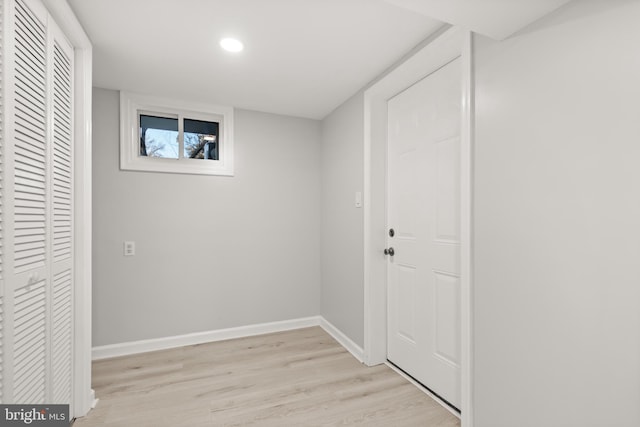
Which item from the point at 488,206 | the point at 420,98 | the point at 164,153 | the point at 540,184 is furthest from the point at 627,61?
the point at 164,153

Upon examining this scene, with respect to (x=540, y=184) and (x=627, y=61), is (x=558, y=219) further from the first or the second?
(x=627, y=61)

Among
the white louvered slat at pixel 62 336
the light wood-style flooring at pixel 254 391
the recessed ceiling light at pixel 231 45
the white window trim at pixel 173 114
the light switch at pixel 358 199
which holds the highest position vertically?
the recessed ceiling light at pixel 231 45

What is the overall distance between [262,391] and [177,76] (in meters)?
2.38

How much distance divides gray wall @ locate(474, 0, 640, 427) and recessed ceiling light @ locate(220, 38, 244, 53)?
1.38 metres

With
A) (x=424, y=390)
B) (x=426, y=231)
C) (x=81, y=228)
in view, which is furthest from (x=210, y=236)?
(x=424, y=390)

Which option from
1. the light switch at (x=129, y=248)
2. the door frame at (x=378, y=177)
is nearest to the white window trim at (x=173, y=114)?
the light switch at (x=129, y=248)

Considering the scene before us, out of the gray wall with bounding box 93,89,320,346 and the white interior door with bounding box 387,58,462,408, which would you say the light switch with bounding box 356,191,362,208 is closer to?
the white interior door with bounding box 387,58,462,408

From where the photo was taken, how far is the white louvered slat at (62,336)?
153 centimetres

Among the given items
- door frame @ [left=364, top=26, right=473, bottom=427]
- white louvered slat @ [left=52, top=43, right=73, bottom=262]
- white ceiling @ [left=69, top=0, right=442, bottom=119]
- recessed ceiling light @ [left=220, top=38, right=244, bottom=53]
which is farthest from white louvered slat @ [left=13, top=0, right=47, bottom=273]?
door frame @ [left=364, top=26, right=473, bottom=427]

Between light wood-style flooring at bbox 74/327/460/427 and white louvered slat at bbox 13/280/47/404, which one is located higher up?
white louvered slat at bbox 13/280/47/404

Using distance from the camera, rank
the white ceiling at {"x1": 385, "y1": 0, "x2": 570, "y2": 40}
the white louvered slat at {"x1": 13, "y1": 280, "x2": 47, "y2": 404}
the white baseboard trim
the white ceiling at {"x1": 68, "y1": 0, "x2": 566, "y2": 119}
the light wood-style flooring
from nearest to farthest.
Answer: the white ceiling at {"x1": 385, "y1": 0, "x2": 570, "y2": 40}, the white louvered slat at {"x1": 13, "y1": 280, "x2": 47, "y2": 404}, the white ceiling at {"x1": 68, "y1": 0, "x2": 566, "y2": 119}, the light wood-style flooring, the white baseboard trim

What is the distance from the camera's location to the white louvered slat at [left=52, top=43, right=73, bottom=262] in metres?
1.55

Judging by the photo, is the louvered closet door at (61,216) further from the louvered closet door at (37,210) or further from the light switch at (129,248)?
the light switch at (129,248)

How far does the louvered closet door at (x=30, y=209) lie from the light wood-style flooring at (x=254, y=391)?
675 millimetres
